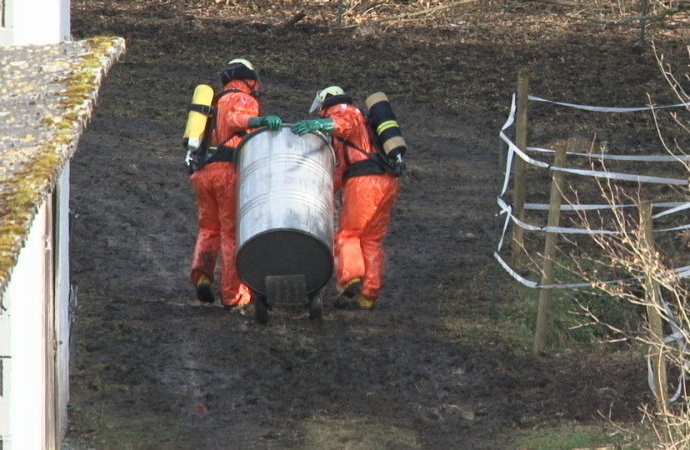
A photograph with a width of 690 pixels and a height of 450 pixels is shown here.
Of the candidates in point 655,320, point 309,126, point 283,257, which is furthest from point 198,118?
point 655,320

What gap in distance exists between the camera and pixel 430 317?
992 cm

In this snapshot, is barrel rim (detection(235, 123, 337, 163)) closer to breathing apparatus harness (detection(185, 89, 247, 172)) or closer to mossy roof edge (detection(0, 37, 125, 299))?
breathing apparatus harness (detection(185, 89, 247, 172))

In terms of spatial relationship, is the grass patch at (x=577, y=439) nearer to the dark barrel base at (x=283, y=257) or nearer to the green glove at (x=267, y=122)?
the dark barrel base at (x=283, y=257)

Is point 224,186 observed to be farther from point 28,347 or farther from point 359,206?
point 28,347

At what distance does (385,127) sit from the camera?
31.4ft

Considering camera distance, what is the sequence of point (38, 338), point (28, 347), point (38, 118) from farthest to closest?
point (38, 338)
point (28, 347)
point (38, 118)

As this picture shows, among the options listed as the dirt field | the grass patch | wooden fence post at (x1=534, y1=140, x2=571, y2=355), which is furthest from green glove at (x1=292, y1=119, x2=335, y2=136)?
the grass patch

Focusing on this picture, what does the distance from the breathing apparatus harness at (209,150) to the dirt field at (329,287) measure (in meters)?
1.06

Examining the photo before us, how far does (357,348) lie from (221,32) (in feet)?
30.8

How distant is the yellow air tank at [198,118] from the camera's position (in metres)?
9.49

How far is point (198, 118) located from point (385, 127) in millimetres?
1230

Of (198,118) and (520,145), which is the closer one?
(198,118)

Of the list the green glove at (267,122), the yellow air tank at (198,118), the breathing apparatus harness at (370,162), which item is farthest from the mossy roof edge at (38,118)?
the breathing apparatus harness at (370,162)

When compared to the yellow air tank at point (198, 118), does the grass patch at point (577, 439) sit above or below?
below
